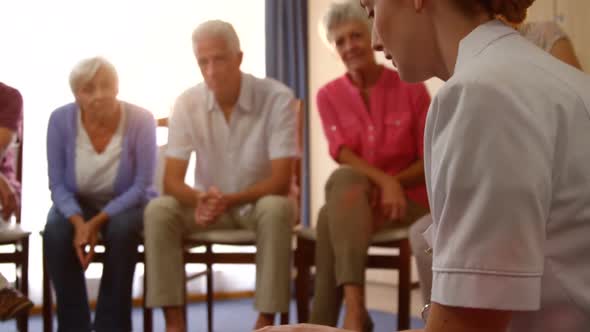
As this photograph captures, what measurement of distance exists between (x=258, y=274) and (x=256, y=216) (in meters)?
0.20

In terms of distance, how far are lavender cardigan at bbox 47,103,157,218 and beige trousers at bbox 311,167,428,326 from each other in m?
0.78

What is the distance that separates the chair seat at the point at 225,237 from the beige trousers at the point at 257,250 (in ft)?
0.10

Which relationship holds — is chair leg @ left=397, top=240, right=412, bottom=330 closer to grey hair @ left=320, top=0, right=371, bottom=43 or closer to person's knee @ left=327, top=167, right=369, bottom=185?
person's knee @ left=327, top=167, right=369, bottom=185

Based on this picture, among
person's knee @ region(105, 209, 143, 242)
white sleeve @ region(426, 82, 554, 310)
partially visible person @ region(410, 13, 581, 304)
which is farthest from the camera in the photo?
person's knee @ region(105, 209, 143, 242)

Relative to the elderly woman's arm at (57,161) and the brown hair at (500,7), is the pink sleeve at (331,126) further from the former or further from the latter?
the brown hair at (500,7)

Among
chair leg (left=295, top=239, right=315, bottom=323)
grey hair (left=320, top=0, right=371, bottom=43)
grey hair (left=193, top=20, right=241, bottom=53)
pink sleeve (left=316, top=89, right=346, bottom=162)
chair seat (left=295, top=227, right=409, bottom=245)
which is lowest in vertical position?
chair leg (left=295, top=239, right=315, bottom=323)

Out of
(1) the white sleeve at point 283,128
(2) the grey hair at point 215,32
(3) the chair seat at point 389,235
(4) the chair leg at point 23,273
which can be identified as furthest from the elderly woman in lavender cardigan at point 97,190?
(3) the chair seat at point 389,235

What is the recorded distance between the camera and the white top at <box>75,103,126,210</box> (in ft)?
9.27

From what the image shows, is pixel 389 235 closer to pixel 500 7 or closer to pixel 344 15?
pixel 344 15

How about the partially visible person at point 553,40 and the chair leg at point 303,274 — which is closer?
the partially visible person at point 553,40

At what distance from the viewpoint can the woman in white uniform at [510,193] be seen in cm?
57

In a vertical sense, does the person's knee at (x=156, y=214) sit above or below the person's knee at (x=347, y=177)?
below

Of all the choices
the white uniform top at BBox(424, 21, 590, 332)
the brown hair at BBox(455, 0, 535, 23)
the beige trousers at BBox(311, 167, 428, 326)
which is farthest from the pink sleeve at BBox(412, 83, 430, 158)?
the white uniform top at BBox(424, 21, 590, 332)

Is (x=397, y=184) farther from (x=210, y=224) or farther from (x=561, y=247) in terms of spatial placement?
(x=561, y=247)
